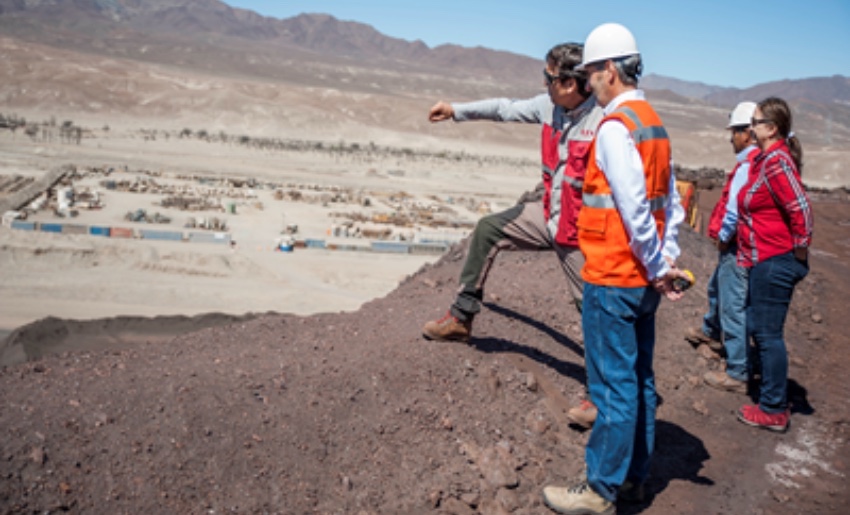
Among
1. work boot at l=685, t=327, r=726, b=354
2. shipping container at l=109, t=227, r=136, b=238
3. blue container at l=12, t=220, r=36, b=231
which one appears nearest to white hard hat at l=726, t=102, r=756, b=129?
work boot at l=685, t=327, r=726, b=354

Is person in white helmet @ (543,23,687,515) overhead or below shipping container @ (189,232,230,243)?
overhead

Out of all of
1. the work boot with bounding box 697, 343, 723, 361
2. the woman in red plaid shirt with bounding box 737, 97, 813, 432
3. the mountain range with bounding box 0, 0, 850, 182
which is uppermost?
the mountain range with bounding box 0, 0, 850, 182

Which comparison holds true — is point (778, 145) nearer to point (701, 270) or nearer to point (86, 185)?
point (701, 270)

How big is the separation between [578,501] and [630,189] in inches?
59.9

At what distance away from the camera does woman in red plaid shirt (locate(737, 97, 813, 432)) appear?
502cm

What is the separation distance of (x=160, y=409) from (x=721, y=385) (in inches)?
164

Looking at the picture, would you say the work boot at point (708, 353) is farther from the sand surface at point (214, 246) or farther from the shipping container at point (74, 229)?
the shipping container at point (74, 229)

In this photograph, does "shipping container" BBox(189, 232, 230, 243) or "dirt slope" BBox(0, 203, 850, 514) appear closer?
"dirt slope" BBox(0, 203, 850, 514)

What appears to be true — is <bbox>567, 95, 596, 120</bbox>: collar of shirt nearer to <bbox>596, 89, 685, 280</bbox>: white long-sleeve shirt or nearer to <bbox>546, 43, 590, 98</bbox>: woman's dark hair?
<bbox>546, 43, 590, 98</bbox>: woman's dark hair

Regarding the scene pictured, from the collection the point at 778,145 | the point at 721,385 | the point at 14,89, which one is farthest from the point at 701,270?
the point at 14,89

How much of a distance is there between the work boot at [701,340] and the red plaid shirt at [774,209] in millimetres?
1533

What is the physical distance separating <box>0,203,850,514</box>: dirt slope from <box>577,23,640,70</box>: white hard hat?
2.13 metres

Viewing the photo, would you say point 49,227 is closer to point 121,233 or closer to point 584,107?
point 121,233

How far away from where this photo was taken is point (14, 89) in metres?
53.6
